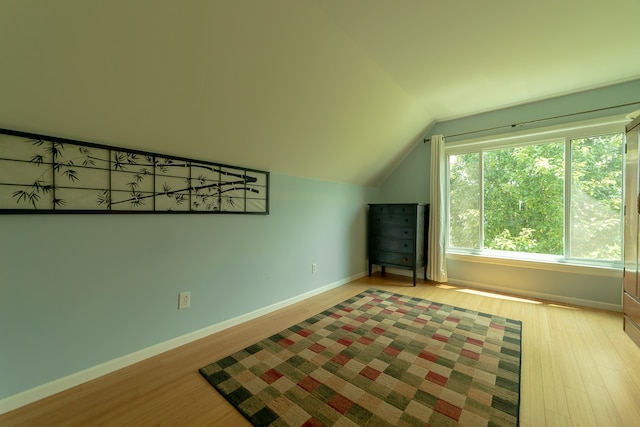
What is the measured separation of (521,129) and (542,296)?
6.71 ft

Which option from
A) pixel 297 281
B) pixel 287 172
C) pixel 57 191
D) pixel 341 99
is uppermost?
pixel 341 99

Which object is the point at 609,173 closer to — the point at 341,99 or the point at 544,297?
the point at 544,297

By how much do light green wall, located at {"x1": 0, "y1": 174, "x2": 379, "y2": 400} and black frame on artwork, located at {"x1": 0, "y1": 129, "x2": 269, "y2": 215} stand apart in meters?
0.08

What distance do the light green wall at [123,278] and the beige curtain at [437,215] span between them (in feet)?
6.59

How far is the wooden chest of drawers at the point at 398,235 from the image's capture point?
346cm

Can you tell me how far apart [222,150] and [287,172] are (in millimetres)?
805

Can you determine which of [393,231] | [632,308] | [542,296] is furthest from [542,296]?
[393,231]

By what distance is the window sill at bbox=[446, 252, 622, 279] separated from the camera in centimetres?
265

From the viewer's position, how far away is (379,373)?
5.28 feet

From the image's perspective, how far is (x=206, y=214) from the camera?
2.12 m

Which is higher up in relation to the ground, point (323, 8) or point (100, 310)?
point (323, 8)

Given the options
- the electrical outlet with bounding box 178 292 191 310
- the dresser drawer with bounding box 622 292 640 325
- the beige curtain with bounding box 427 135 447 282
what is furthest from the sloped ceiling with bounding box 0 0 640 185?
the dresser drawer with bounding box 622 292 640 325

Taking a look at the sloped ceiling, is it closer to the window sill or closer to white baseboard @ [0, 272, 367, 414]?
white baseboard @ [0, 272, 367, 414]

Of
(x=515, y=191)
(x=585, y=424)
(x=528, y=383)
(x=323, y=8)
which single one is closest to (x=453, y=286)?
(x=515, y=191)
